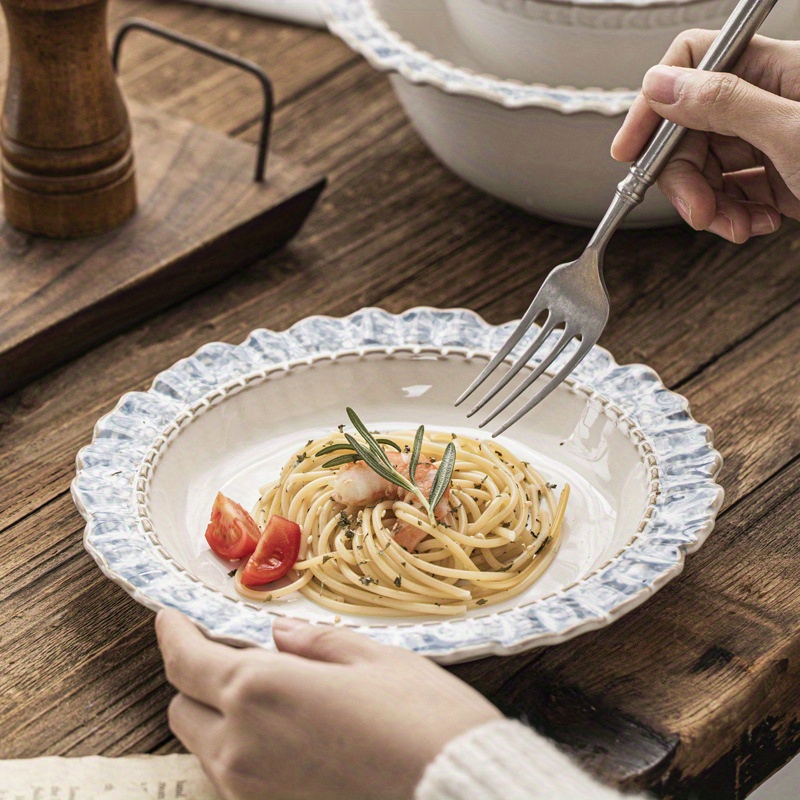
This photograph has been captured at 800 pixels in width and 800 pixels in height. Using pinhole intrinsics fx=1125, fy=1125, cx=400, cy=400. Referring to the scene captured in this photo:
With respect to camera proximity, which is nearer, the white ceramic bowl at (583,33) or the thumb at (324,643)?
the thumb at (324,643)

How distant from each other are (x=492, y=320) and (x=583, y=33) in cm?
45

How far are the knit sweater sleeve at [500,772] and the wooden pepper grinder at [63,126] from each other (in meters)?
1.16

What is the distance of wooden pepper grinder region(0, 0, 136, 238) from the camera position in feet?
5.30

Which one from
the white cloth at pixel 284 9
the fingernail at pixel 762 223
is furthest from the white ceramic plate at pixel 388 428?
the white cloth at pixel 284 9

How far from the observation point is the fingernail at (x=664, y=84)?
132 cm

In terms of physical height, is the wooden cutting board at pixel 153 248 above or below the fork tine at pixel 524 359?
below

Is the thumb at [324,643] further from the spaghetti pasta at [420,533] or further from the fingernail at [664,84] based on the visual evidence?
the fingernail at [664,84]

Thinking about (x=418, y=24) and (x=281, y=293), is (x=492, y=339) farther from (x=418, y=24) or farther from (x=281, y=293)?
(x=418, y=24)

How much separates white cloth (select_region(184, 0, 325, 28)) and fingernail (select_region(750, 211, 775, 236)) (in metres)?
1.29

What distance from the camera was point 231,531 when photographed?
1.22 m

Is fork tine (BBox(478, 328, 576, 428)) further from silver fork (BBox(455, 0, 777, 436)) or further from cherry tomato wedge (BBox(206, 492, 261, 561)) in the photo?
cherry tomato wedge (BBox(206, 492, 261, 561))

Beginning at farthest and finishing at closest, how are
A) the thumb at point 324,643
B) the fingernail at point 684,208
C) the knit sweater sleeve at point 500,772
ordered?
the fingernail at point 684,208
the thumb at point 324,643
the knit sweater sleeve at point 500,772

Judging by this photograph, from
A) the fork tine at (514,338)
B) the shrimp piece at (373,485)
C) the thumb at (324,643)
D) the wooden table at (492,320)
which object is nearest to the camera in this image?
the thumb at (324,643)

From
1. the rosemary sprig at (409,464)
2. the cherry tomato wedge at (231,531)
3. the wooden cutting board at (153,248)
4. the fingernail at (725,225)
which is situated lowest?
the wooden cutting board at (153,248)
